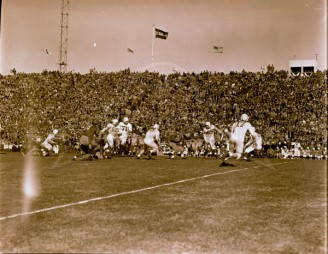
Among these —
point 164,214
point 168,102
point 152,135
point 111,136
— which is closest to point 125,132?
point 111,136

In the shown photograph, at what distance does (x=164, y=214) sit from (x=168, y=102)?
805 inches

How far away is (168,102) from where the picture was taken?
2972cm

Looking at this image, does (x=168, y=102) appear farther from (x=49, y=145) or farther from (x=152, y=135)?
(x=49, y=145)

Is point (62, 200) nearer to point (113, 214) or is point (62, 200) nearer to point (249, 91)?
point (113, 214)

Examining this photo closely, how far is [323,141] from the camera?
26.1 m

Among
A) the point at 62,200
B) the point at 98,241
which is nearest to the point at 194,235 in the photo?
the point at 98,241

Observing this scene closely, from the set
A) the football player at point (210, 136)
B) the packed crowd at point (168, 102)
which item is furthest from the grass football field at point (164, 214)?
the packed crowd at point (168, 102)

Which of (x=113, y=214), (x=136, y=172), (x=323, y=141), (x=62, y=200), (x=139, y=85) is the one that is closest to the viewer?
(x=113, y=214)

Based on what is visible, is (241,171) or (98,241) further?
(241,171)

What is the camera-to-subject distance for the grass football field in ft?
23.9

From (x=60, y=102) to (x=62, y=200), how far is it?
70.4ft

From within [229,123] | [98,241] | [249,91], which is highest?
[249,91]

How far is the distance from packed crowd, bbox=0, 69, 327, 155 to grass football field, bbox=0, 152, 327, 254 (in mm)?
11449

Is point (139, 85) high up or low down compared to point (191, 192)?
up
